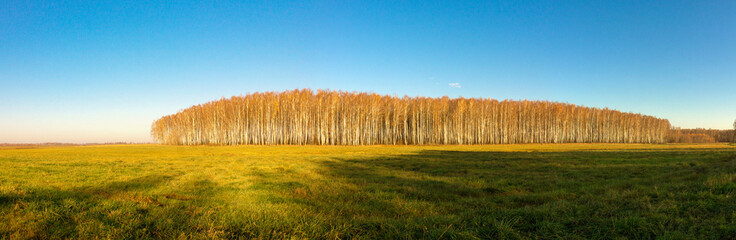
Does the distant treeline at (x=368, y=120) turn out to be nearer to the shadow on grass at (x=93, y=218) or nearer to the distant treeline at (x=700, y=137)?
the shadow on grass at (x=93, y=218)

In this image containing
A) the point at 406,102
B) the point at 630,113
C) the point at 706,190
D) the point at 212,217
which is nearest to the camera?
the point at 212,217

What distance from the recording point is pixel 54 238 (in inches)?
207

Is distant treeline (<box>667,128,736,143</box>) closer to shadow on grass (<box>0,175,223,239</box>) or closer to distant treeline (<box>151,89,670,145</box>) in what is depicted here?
distant treeline (<box>151,89,670,145</box>)

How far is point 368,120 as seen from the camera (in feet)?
221

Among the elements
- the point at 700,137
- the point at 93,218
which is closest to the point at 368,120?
the point at 93,218

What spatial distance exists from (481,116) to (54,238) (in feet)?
261

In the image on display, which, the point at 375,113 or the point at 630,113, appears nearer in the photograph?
the point at 375,113

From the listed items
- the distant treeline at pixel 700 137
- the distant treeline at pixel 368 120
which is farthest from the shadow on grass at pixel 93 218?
the distant treeline at pixel 700 137

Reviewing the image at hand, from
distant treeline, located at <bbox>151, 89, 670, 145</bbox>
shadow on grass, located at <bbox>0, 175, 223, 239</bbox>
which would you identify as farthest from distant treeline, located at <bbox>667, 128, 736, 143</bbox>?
shadow on grass, located at <bbox>0, 175, 223, 239</bbox>

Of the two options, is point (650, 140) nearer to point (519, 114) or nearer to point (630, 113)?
point (630, 113)

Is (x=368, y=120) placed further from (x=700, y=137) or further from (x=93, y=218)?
(x=700, y=137)

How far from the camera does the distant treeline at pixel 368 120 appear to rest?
67.0 m

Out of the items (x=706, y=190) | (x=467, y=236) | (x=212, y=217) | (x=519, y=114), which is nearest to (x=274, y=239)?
(x=212, y=217)

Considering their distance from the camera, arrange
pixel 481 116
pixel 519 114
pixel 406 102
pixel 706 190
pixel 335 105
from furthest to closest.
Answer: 1. pixel 519 114
2. pixel 481 116
3. pixel 406 102
4. pixel 335 105
5. pixel 706 190
